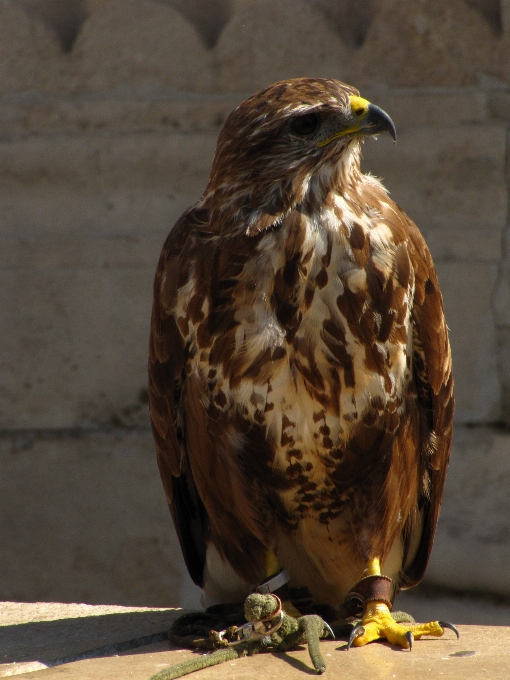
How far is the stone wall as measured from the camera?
4.45 metres

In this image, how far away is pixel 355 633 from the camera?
9.19 feet

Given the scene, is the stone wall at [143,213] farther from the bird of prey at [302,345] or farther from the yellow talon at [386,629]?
the yellow talon at [386,629]

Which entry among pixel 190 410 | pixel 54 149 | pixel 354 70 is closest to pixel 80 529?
pixel 54 149

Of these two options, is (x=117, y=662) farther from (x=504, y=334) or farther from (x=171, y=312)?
(x=504, y=334)

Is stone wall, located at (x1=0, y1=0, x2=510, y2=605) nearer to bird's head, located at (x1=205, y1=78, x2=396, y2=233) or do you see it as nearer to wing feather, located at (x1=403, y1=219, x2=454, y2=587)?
wing feather, located at (x1=403, y1=219, x2=454, y2=587)

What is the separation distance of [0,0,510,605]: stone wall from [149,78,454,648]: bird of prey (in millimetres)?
1495

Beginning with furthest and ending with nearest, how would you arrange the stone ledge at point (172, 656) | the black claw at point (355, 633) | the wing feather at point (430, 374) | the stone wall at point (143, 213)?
the stone wall at point (143, 213)
the wing feather at point (430, 374)
the black claw at point (355, 633)
the stone ledge at point (172, 656)

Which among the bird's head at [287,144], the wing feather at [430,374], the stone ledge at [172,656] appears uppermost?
the bird's head at [287,144]

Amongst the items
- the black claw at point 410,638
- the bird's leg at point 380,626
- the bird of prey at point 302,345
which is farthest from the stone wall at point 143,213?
the black claw at point 410,638

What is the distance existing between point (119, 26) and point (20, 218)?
3.37ft

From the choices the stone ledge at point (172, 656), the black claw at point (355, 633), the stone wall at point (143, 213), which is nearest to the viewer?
the stone ledge at point (172, 656)

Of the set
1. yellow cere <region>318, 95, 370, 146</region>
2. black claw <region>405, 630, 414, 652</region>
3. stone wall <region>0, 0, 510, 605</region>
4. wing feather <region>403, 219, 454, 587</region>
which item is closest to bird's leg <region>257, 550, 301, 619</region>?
black claw <region>405, 630, 414, 652</region>

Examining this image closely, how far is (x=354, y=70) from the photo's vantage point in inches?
176

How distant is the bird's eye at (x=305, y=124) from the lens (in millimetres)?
2814
